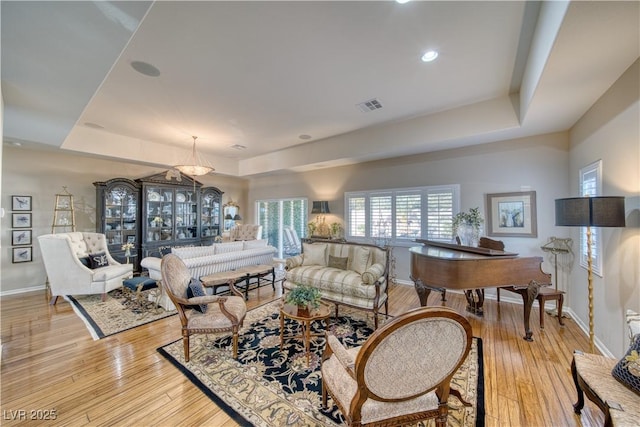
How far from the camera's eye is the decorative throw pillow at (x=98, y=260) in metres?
4.49

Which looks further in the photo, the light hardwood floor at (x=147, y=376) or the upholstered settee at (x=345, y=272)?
the upholstered settee at (x=345, y=272)

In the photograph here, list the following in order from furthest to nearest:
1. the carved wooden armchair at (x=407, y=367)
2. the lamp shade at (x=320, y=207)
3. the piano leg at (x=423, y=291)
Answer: the lamp shade at (x=320, y=207)
the piano leg at (x=423, y=291)
the carved wooden armchair at (x=407, y=367)

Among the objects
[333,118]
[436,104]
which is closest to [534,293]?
[436,104]

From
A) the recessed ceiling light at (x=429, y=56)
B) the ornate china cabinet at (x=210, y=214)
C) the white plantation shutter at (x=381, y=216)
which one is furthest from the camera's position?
the ornate china cabinet at (x=210, y=214)

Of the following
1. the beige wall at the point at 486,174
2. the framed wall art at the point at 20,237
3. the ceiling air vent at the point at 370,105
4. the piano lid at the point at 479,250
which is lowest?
the piano lid at the point at 479,250

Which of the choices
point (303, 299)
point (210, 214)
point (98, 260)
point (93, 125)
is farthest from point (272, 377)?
point (210, 214)

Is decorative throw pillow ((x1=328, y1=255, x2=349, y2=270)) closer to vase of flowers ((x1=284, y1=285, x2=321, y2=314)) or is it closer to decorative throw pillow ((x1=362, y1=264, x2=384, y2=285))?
decorative throw pillow ((x1=362, y1=264, x2=384, y2=285))

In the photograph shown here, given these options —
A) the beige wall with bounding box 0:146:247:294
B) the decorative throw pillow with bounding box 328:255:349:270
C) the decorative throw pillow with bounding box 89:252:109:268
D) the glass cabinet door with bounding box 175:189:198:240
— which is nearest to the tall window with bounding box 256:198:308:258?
the glass cabinet door with bounding box 175:189:198:240

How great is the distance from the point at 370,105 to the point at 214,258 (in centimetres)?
373

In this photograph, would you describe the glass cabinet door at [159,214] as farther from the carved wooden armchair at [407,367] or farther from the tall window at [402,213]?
the carved wooden armchair at [407,367]

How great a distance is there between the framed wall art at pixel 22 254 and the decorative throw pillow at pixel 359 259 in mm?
6588

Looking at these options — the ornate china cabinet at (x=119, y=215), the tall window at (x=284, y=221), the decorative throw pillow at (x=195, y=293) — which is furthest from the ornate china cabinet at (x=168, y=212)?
the decorative throw pillow at (x=195, y=293)

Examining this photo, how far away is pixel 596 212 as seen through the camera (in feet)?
7.18

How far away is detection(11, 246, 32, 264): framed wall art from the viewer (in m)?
4.78
